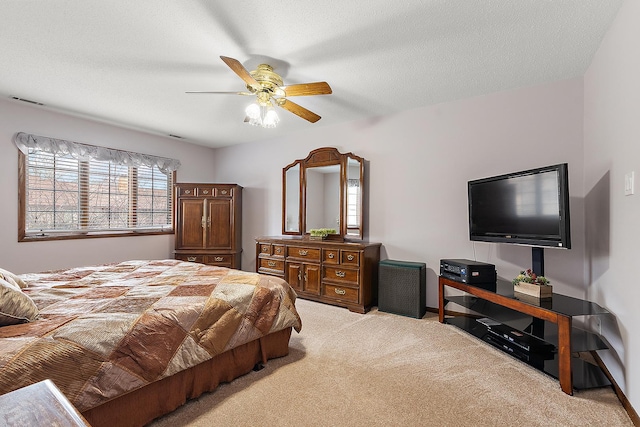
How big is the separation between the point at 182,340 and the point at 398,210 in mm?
2805

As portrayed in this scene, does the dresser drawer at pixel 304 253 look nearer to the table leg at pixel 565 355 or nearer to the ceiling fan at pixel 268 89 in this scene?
the ceiling fan at pixel 268 89

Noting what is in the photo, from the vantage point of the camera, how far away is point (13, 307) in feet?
4.78

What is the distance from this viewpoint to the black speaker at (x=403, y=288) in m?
3.32

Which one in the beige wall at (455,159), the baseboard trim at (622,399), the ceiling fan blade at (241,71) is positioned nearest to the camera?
the baseboard trim at (622,399)

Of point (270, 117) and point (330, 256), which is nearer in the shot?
point (270, 117)

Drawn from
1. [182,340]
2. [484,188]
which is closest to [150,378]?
[182,340]

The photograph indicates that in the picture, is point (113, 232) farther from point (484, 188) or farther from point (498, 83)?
point (498, 83)

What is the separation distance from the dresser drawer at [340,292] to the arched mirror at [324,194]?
2.36ft

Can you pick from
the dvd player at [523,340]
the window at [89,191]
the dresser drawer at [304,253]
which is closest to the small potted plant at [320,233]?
the dresser drawer at [304,253]

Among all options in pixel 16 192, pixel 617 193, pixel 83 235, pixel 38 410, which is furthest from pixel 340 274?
pixel 16 192

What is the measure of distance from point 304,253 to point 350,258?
69 cm

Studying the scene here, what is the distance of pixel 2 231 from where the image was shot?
3416 mm

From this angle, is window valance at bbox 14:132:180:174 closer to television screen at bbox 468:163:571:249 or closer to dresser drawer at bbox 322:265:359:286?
dresser drawer at bbox 322:265:359:286

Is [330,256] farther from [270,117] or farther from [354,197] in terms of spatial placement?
[270,117]
